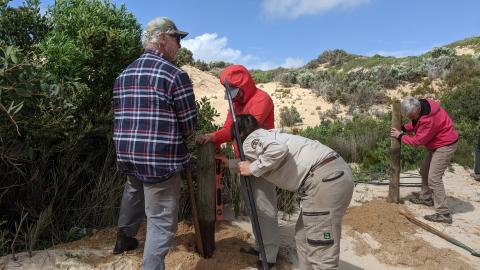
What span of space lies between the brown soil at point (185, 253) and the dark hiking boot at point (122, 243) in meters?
0.04

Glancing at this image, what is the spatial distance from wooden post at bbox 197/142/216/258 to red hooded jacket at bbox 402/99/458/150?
10.9ft

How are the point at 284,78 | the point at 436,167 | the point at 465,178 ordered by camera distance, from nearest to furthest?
1. the point at 436,167
2. the point at 465,178
3. the point at 284,78

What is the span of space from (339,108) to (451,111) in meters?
4.53

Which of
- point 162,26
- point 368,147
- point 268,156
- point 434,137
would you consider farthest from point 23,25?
point 368,147

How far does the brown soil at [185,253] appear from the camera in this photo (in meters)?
3.86

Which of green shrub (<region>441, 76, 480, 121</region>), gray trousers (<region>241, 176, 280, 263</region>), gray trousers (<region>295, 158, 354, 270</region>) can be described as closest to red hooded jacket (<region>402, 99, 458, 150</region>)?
gray trousers (<region>241, 176, 280, 263</region>)

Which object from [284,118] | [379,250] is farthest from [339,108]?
[379,250]

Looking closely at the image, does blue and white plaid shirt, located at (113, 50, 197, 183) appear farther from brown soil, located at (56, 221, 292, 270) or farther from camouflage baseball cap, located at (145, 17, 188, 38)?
brown soil, located at (56, 221, 292, 270)

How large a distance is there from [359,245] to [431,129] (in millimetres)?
1992

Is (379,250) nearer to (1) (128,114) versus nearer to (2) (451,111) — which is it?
(1) (128,114)

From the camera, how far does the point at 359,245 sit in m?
5.32

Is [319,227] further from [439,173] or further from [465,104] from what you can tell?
[465,104]

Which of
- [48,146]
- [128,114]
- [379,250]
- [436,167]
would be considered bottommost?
[379,250]

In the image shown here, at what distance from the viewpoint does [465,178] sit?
886cm
